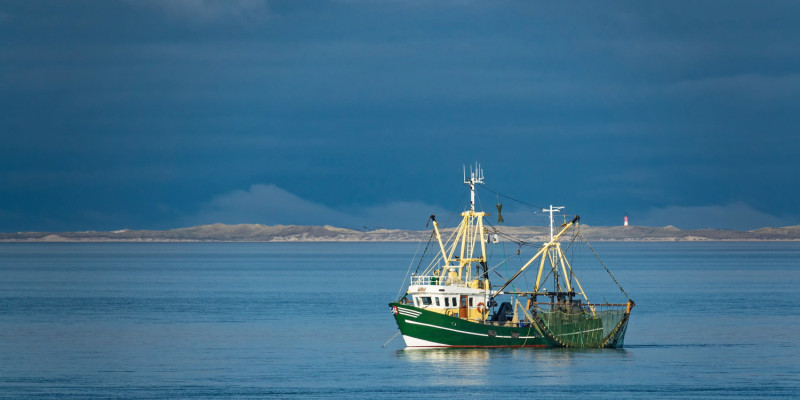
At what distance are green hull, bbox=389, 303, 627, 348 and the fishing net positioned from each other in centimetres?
10

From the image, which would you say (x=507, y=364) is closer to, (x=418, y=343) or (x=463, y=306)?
(x=463, y=306)

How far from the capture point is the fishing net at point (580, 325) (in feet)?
285

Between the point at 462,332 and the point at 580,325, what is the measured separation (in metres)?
9.51

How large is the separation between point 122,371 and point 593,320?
34976 mm

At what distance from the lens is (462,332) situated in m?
85.8

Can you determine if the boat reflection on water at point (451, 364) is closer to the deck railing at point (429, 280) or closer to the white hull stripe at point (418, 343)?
the white hull stripe at point (418, 343)

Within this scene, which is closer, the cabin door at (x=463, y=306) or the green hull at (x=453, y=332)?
the green hull at (x=453, y=332)

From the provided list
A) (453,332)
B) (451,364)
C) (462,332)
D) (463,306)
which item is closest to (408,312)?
(453,332)

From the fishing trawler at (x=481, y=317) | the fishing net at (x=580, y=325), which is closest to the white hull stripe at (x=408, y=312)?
the fishing trawler at (x=481, y=317)

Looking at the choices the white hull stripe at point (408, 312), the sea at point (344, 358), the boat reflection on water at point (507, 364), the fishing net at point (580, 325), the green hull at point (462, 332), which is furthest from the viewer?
the fishing net at point (580, 325)

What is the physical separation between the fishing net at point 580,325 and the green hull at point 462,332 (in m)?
0.10

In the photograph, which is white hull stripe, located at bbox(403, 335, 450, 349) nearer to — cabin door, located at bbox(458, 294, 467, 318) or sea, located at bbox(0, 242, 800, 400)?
sea, located at bbox(0, 242, 800, 400)

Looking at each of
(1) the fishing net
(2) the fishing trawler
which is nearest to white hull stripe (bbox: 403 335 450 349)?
(2) the fishing trawler

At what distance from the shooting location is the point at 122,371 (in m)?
78.2
